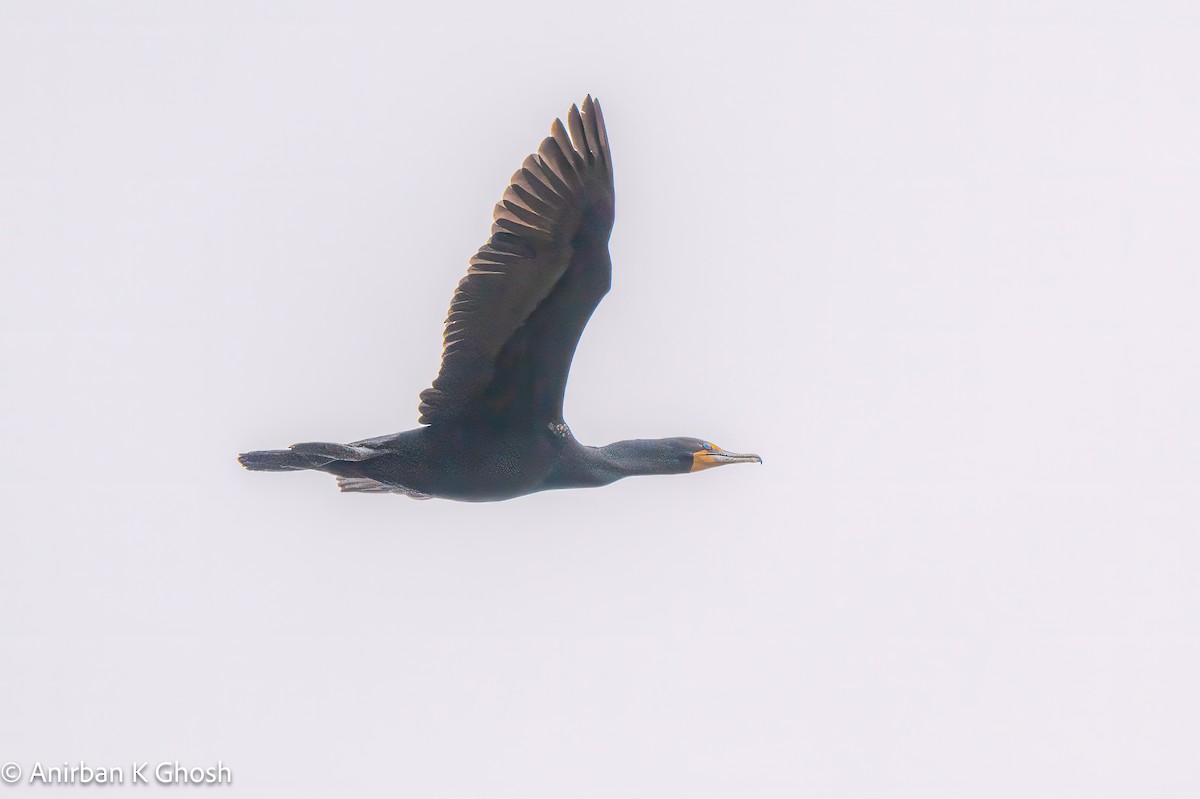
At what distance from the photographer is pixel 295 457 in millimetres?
12102

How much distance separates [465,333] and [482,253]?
0.64m

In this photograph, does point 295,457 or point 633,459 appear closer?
point 295,457

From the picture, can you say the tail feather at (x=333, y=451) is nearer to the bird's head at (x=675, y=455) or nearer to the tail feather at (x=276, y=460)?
the tail feather at (x=276, y=460)

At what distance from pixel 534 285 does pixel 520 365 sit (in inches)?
28.8

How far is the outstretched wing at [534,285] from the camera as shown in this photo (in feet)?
38.3

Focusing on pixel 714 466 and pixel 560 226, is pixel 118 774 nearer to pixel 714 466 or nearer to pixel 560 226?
pixel 714 466

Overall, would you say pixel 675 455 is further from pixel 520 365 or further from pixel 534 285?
pixel 534 285

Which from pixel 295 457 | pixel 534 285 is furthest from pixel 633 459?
pixel 295 457

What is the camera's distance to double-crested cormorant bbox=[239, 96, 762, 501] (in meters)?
11.7

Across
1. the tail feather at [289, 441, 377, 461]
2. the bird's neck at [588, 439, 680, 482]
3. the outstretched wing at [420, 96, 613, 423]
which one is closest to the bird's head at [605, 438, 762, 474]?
the bird's neck at [588, 439, 680, 482]

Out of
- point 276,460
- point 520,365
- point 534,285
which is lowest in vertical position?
point 276,460

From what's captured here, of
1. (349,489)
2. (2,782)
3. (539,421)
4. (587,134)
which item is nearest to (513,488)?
(539,421)

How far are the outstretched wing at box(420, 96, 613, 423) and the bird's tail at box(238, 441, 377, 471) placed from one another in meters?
0.82

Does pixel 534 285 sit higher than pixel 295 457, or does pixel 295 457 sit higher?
pixel 534 285
